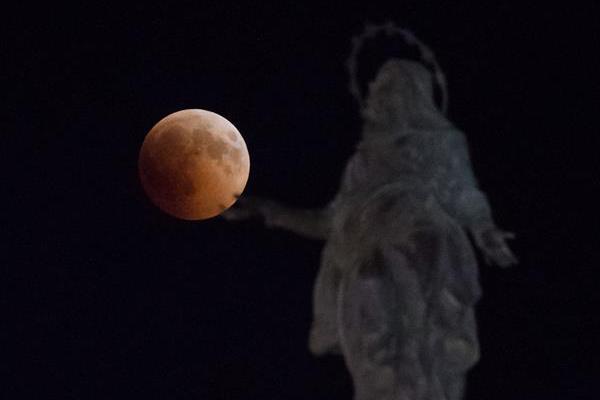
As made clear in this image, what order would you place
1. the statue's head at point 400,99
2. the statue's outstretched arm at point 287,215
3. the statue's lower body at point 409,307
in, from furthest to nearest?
1. the statue's head at point 400,99
2. the statue's outstretched arm at point 287,215
3. the statue's lower body at point 409,307

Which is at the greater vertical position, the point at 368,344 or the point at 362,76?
the point at 362,76

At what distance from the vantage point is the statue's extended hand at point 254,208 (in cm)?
361

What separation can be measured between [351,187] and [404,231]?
31cm

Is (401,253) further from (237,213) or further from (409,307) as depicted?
(237,213)

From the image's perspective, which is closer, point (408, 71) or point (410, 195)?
point (410, 195)

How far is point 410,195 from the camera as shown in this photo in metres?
3.71

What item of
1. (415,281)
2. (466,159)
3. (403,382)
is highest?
(466,159)

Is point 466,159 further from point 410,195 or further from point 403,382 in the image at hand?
point 403,382

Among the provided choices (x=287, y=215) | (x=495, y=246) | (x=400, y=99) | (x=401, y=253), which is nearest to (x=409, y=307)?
(x=401, y=253)

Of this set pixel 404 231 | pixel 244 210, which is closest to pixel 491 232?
pixel 404 231

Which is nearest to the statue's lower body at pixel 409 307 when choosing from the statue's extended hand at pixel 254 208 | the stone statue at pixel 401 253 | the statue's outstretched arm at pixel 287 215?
the stone statue at pixel 401 253

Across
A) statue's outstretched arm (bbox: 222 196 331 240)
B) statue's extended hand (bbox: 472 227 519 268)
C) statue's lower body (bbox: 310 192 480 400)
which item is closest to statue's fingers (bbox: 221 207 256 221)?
statue's outstretched arm (bbox: 222 196 331 240)

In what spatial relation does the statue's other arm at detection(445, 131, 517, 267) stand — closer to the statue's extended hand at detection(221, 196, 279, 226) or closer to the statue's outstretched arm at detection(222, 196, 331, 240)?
the statue's outstretched arm at detection(222, 196, 331, 240)

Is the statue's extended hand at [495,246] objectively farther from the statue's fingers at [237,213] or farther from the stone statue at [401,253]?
the statue's fingers at [237,213]
